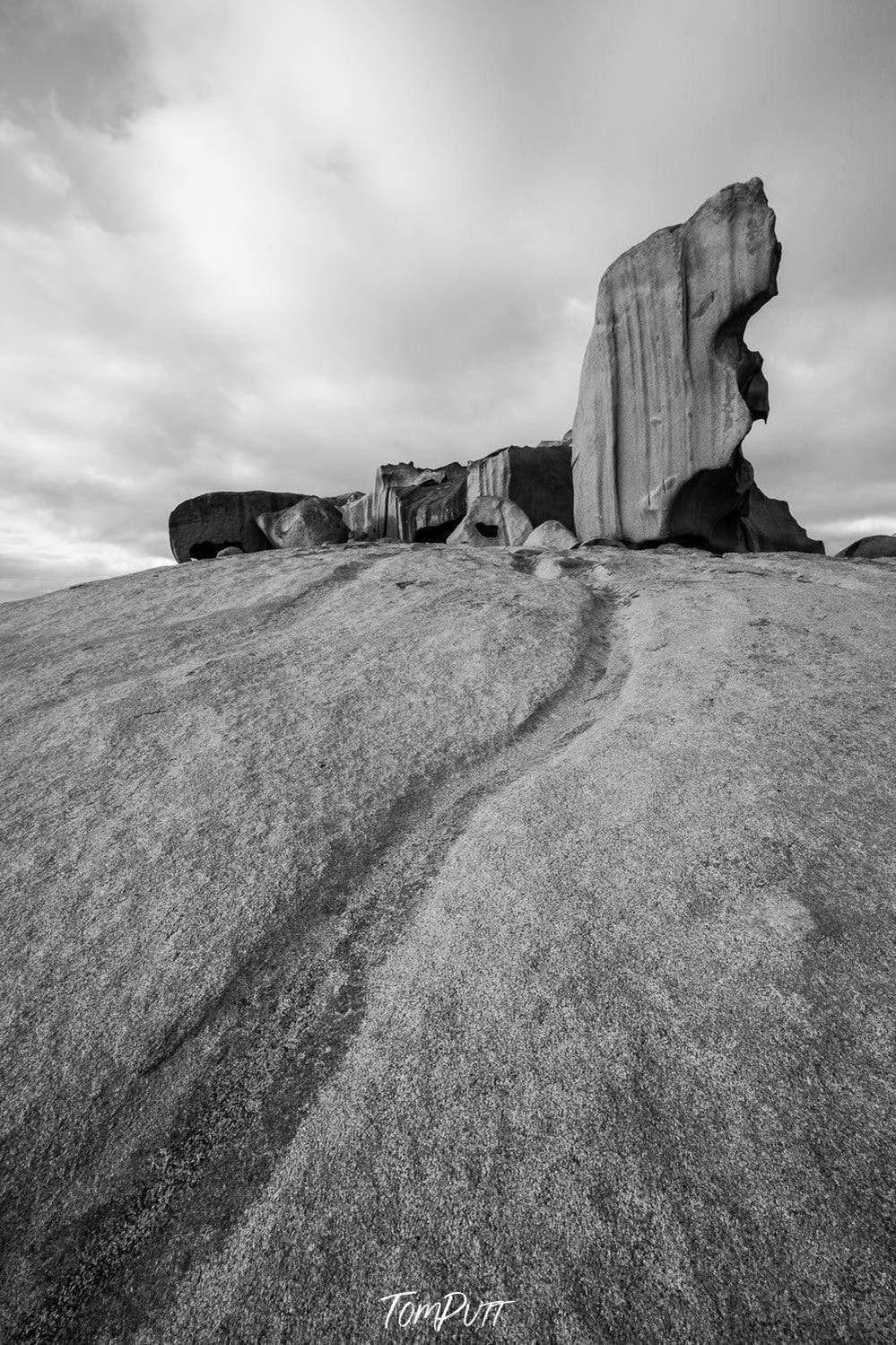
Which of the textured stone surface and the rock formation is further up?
the rock formation

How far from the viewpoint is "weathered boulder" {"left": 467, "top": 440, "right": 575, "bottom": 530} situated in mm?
11141

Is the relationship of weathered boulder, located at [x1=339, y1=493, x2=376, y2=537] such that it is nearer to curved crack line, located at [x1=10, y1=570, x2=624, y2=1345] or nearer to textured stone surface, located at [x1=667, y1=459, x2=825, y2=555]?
textured stone surface, located at [x1=667, y1=459, x2=825, y2=555]

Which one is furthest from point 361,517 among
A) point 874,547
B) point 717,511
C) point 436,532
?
point 874,547

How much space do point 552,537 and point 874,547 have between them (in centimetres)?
610

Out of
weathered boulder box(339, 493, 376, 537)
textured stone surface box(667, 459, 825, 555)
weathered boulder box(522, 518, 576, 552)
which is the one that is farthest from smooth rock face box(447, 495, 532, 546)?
weathered boulder box(339, 493, 376, 537)

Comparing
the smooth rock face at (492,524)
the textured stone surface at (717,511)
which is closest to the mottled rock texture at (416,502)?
the smooth rock face at (492,524)

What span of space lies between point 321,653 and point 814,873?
3317mm

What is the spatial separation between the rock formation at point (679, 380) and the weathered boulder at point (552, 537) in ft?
2.79

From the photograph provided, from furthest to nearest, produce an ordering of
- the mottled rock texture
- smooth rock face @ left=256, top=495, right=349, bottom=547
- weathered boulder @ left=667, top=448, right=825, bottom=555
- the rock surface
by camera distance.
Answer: smooth rock face @ left=256, top=495, right=349, bottom=547, the mottled rock texture, weathered boulder @ left=667, top=448, right=825, bottom=555, the rock surface

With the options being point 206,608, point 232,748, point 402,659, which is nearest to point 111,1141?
point 232,748

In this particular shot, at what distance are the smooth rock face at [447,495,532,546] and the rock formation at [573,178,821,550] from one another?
1.24 meters

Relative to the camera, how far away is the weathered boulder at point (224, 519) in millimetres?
16141

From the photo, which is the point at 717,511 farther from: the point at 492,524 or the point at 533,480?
the point at 492,524

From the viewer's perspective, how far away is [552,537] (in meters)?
9.55
